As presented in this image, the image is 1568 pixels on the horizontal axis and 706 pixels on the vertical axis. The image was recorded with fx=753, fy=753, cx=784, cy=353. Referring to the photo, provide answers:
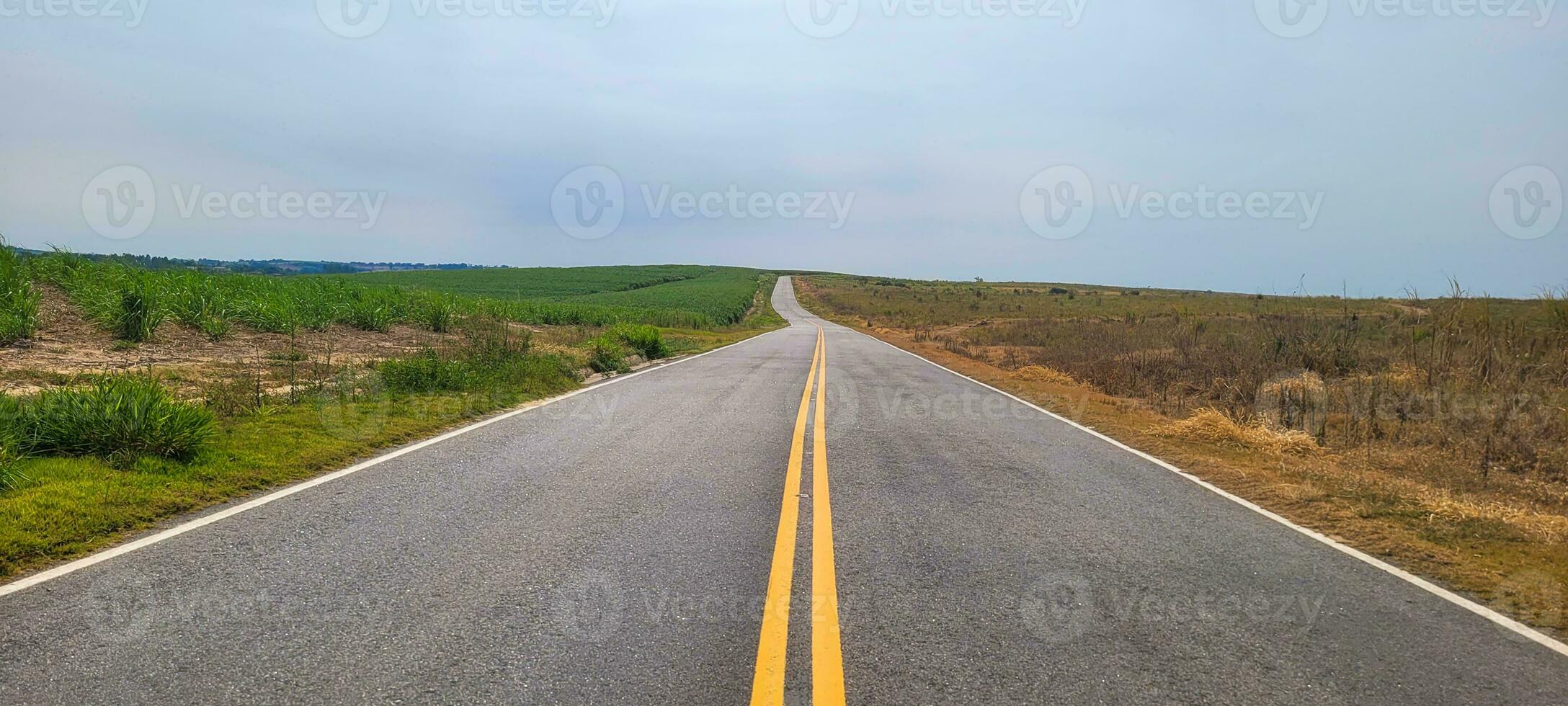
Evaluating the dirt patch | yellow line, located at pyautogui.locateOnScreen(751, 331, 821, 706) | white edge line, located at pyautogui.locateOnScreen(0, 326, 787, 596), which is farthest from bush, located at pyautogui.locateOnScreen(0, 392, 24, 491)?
yellow line, located at pyautogui.locateOnScreen(751, 331, 821, 706)

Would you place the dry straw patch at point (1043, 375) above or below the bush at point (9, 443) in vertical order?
below

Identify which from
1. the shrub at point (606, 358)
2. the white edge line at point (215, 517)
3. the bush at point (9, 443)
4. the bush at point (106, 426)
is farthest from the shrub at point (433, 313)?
the bush at point (106, 426)

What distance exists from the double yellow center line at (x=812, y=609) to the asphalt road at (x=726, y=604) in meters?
0.03

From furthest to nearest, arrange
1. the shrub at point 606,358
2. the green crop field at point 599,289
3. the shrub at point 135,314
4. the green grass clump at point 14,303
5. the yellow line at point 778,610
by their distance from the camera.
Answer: the green crop field at point 599,289 → the shrub at point 606,358 → the shrub at point 135,314 → the green grass clump at point 14,303 → the yellow line at point 778,610

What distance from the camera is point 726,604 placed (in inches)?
150

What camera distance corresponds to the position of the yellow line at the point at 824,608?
3.01 m

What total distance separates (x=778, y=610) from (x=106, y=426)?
6.03 metres

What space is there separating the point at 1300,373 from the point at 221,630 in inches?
600

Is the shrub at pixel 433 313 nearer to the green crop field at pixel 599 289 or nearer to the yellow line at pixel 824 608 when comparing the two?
the yellow line at pixel 824 608

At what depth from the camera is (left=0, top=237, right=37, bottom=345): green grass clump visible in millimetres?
9898

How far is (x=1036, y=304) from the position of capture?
60.9 m

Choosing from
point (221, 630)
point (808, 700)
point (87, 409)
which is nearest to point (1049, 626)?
point (808, 700)

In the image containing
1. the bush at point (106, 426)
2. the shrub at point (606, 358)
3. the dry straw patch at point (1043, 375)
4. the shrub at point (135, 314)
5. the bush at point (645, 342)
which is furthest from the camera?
the bush at point (645, 342)

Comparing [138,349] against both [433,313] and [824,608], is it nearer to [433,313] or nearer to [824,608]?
[433,313]
